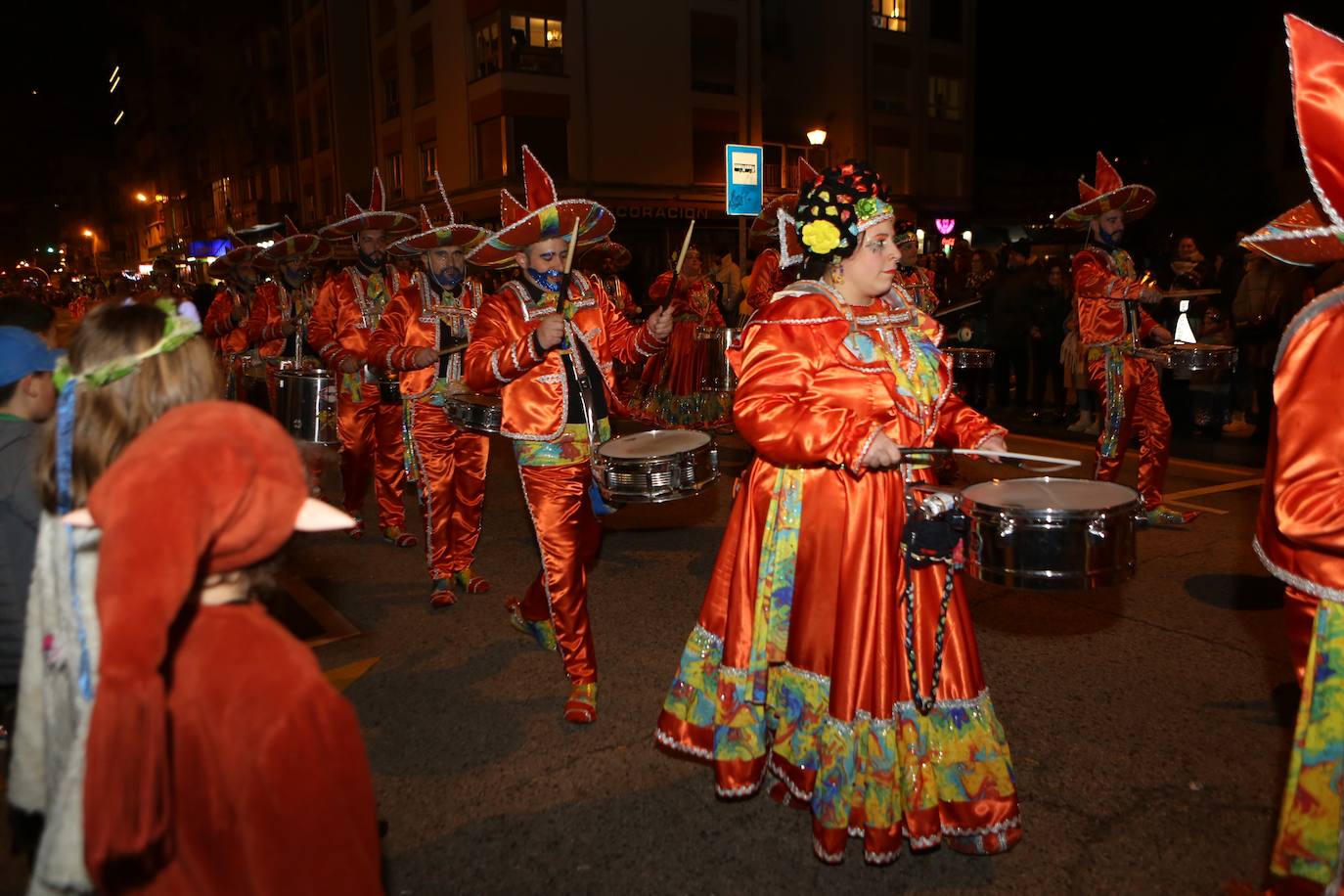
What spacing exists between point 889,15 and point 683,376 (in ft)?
96.7

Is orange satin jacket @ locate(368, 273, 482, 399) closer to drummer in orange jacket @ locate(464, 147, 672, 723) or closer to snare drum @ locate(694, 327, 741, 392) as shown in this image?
drummer in orange jacket @ locate(464, 147, 672, 723)

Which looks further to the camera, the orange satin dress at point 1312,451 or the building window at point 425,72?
the building window at point 425,72

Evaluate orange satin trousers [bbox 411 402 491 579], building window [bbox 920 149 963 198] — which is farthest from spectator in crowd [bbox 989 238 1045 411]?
building window [bbox 920 149 963 198]

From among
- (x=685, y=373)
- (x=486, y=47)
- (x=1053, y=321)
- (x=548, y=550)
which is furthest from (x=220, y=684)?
(x=486, y=47)

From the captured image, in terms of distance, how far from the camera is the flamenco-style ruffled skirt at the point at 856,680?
319 cm

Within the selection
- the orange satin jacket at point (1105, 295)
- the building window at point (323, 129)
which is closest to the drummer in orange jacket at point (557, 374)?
the orange satin jacket at point (1105, 295)

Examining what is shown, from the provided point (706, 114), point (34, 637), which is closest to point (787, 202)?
point (34, 637)

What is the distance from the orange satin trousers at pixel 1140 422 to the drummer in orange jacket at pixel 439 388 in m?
4.45

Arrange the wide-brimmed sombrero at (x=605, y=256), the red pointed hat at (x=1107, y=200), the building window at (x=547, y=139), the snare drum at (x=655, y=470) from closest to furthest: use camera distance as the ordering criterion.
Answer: the snare drum at (x=655, y=470) → the red pointed hat at (x=1107, y=200) → the wide-brimmed sombrero at (x=605, y=256) → the building window at (x=547, y=139)

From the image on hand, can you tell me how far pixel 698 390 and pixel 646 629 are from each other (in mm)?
7118

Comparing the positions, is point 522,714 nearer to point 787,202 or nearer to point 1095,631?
point 1095,631

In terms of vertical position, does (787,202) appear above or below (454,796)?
above

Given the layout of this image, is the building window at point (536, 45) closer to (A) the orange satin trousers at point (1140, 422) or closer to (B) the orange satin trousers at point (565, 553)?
(A) the orange satin trousers at point (1140, 422)

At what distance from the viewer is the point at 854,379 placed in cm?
327
